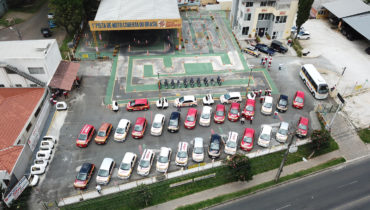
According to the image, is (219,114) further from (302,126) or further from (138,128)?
(138,128)

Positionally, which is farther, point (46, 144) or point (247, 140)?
point (247, 140)

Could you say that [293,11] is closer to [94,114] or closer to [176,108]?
[176,108]

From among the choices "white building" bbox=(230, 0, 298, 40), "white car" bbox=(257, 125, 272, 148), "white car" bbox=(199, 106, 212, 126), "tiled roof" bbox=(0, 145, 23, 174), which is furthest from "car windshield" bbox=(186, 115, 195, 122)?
"white building" bbox=(230, 0, 298, 40)

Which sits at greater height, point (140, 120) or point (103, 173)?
point (140, 120)

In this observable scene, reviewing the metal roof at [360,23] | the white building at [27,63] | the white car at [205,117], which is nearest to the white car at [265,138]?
the white car at [205,117]

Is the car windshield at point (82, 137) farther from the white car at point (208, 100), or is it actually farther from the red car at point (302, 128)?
the red car at point (302, 128)

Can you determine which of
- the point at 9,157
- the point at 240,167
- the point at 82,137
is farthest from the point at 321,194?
the point at 9,157
